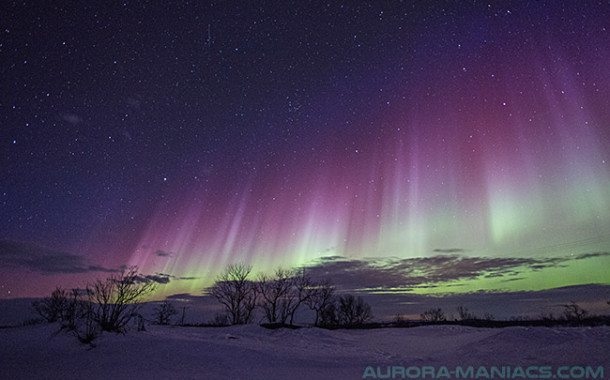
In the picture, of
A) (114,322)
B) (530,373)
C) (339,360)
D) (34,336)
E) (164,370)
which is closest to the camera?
(164,370)

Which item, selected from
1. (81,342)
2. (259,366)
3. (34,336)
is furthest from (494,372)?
(34,336)

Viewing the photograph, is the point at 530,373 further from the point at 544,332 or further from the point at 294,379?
the point at 294,379

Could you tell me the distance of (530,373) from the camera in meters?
10.3

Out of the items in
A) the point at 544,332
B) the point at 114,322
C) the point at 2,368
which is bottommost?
the point at 2,368

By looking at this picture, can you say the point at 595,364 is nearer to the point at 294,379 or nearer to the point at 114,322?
the point at 294,379

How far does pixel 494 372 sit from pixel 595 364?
3.33 m

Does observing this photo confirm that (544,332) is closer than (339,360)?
No

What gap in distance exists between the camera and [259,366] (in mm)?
11062

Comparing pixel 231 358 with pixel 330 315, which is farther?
pixel 330 315

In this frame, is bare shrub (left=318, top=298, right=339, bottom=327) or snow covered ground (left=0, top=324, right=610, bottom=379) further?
bare shrub (left=318, top=298, right=339, bottom=327)

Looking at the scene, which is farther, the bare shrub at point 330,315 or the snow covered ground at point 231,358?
the bare shrub at point 330,315

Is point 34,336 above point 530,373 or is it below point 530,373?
below

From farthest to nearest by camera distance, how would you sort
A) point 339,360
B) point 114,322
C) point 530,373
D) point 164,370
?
point 114,322 < point 339,360 < point 530,373 < point 164,370

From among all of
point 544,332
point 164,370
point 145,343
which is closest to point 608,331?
point 544,332
